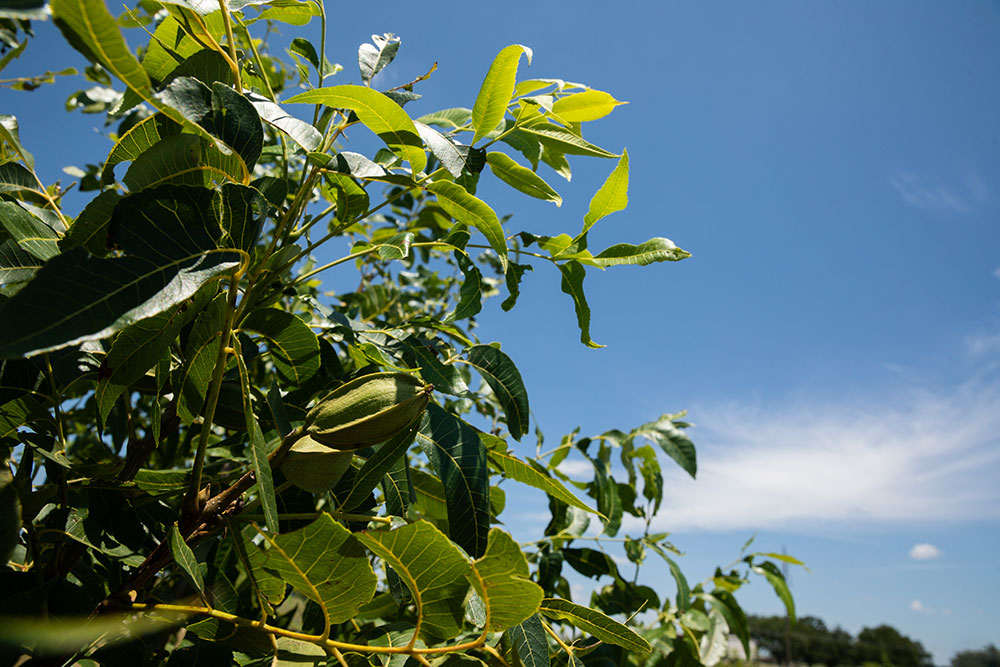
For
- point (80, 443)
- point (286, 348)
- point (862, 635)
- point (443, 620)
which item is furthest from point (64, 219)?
point (862, 635)

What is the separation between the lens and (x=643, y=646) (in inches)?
26.2

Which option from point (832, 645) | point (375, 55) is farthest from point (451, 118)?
point (832, 645)

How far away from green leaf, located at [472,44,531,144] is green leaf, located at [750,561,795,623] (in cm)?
142

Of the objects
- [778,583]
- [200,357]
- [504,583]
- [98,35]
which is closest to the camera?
[98,35]

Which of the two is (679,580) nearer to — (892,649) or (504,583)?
(504,583)

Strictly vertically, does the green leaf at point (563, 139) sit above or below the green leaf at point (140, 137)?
above

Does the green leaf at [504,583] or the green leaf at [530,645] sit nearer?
the green leaf at [504,583]

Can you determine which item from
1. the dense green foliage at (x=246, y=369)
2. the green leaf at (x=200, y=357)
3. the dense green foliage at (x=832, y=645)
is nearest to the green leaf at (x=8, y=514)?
the dense green foliage at (x=246, y=369)

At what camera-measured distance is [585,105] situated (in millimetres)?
849

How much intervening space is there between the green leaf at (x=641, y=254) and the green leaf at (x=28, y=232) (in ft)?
2.10

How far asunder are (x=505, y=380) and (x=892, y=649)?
57.0 metres

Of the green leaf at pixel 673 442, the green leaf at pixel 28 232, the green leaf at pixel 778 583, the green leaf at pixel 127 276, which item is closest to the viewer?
the green leaf at pixel 127 276

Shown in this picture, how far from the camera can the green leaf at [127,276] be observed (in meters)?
0.41

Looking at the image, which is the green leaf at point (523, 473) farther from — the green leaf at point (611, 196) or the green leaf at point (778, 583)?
the green leaf at point (778, 583)
